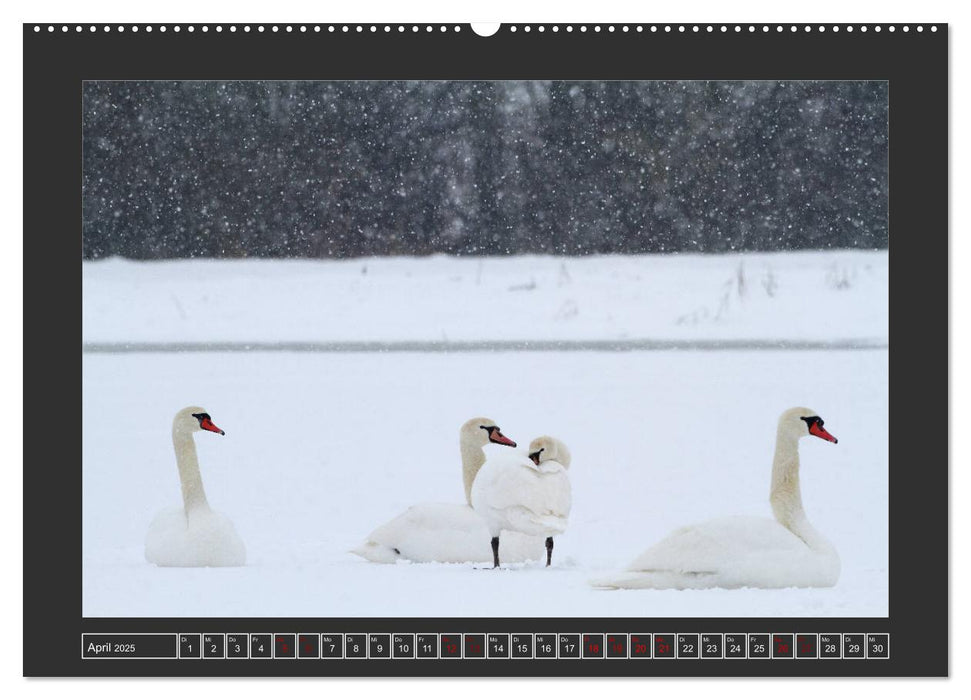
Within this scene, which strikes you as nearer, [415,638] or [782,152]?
[415,638]

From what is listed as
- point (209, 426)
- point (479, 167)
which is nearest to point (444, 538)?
point (209, 426)

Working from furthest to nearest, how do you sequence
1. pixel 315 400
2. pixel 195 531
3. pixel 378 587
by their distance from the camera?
pixel 315 400 < pixel 195 531 < pixel 378 587

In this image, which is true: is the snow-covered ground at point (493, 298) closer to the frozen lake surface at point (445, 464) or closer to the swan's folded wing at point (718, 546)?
the frozen lake surface at point (445, 464)

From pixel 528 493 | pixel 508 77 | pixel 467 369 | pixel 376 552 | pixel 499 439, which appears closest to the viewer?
pixel 508 77

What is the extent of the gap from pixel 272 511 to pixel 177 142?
1358mm

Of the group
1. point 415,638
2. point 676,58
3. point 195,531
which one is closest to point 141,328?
point 195,531

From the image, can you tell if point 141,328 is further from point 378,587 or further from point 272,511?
point 378,587

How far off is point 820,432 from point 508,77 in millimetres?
1484

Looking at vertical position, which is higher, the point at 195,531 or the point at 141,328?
the point at 141,328

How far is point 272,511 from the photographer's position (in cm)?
462

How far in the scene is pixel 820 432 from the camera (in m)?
4.57

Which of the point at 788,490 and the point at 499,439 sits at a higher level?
the point at 499,439

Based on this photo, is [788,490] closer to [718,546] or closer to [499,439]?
[718,546]

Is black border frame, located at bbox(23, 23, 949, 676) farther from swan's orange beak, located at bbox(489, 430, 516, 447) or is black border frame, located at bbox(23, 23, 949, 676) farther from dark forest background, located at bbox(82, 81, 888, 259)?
swan's orange beak, located at bbox(489, 430, 516, 447)
